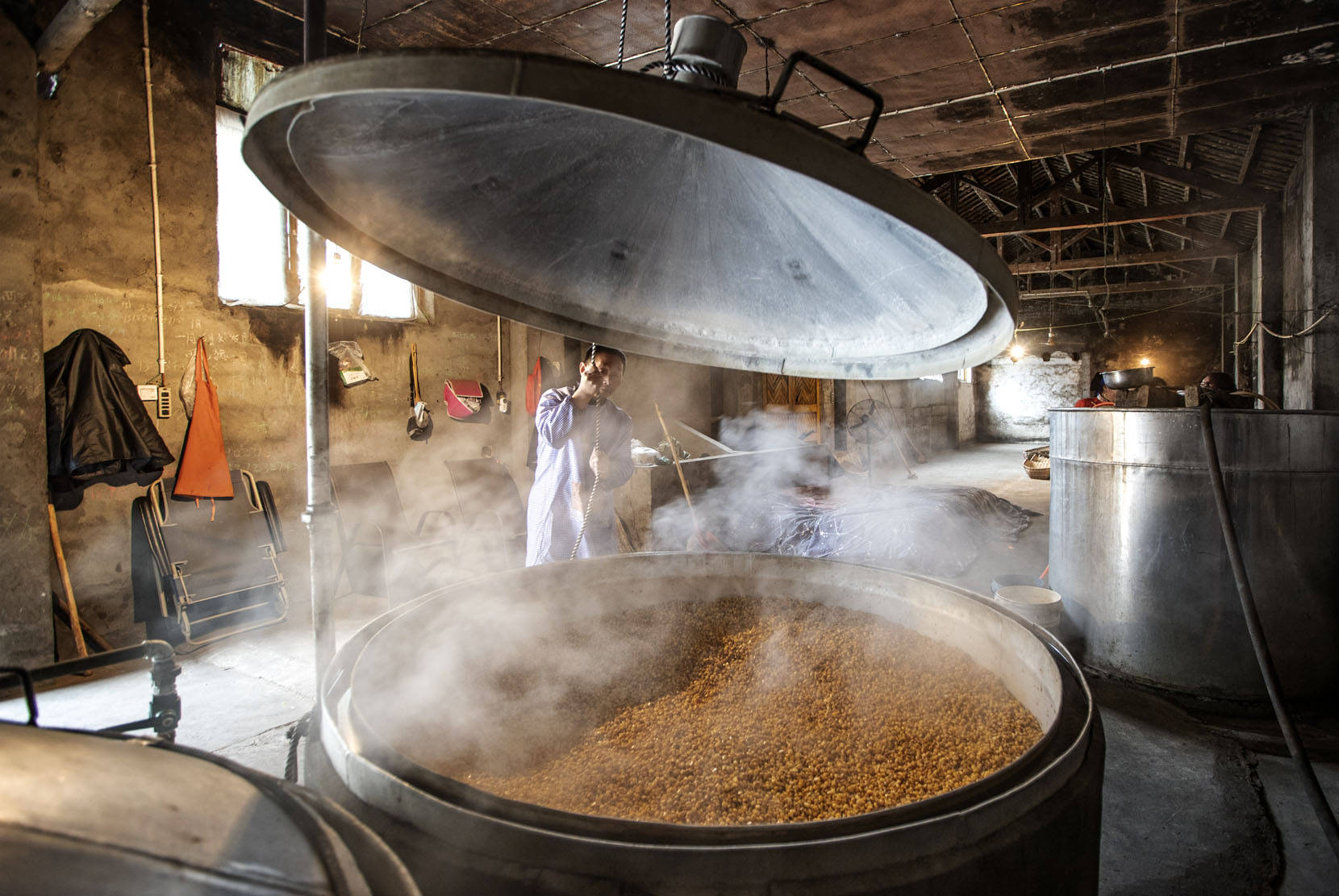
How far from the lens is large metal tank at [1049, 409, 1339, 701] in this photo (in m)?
3.34

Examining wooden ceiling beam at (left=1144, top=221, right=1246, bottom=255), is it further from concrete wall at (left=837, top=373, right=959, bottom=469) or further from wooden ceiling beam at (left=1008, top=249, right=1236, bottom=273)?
concrete wall at (left=837, top=373, right=959, bottom=469)

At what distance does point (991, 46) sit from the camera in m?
4.24

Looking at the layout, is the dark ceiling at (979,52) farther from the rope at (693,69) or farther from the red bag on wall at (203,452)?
the red bag on wall at (203,452)

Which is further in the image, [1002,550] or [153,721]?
[1002,550]

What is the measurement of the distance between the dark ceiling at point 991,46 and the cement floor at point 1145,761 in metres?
3.90

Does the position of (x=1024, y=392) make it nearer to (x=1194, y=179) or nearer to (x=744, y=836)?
(x=1194, y=179)

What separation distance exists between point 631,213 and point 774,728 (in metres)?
1.39

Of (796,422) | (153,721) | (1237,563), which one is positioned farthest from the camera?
(796,422)

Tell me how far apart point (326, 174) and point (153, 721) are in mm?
1624

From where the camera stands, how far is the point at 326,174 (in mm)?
969

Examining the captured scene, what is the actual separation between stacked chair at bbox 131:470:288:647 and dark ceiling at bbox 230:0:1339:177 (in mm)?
3371

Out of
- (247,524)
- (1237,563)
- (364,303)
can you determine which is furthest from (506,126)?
(364,303)

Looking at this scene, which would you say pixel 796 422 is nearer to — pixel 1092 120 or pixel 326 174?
pixel 1092 120

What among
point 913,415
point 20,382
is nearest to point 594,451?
point 20,382
